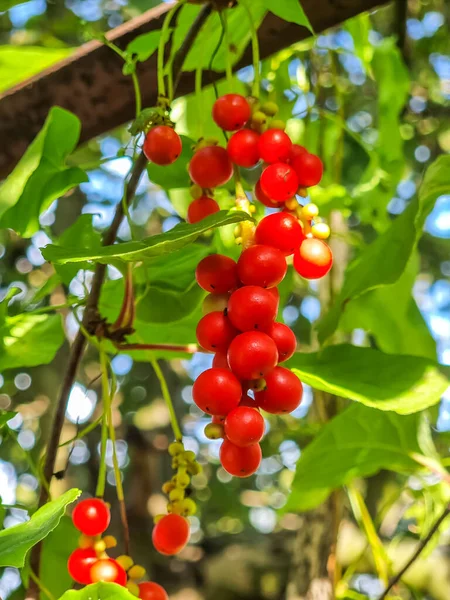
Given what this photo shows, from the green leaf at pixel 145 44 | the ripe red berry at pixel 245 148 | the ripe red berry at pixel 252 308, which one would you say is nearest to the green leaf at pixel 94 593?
the ripe red berry at pixel 252 308

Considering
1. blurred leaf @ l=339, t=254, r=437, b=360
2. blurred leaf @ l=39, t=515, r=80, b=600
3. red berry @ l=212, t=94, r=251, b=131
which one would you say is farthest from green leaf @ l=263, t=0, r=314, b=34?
blurred leaf @ l=39, t=515, r=80, b=600

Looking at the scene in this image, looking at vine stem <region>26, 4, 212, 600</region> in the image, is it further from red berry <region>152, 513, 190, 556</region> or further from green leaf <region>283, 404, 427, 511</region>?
green leaf <region>283, 404, 427, 511</region>

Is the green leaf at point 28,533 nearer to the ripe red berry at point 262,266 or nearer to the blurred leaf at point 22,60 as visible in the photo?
the ripe red berry at point 262,266

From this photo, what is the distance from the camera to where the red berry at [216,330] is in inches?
15.4

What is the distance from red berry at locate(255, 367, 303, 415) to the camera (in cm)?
38

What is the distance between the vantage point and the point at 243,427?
1.18ft

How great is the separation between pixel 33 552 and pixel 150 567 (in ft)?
3.27

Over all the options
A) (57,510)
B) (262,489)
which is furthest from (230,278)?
(262,489)

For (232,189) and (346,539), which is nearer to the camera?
(232,189)

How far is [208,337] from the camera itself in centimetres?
39

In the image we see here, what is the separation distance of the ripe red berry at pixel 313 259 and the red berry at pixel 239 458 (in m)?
0.11

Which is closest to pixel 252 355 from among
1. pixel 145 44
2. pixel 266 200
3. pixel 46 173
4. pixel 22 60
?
pixel 266 200

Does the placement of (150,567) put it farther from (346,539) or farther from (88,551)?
(88,551)

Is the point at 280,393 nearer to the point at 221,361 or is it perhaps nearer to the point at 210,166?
the point at 221,361
